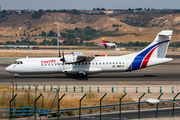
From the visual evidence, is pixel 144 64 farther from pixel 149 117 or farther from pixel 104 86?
Result: pixel 149 117

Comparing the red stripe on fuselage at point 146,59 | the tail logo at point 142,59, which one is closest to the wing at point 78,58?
the tail logo at point 142,59

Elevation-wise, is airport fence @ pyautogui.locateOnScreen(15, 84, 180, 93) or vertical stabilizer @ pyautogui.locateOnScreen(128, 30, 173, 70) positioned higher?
vertical stabilizer @ pyautogui.locateOnScreen(128, 30, 173, 70)

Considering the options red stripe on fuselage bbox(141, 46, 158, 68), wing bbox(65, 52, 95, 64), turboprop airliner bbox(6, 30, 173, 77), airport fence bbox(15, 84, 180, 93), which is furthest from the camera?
red stripe on fuselage bbox(141, 46, 158, 68)

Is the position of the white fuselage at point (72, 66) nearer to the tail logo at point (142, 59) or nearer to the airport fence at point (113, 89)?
the tail logo at point (142, 59)

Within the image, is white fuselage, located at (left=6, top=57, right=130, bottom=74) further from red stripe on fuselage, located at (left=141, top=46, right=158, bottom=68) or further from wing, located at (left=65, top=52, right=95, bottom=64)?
red stripe on fuselage, located at (left=141, top=46, right=158, bottom=68)

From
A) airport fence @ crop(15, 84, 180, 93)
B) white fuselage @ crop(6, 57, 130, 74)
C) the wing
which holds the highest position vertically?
the wing

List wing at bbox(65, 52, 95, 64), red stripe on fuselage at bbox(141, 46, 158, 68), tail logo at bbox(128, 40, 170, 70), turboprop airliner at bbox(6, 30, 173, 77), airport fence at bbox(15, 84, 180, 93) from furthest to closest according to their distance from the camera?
red stripe on fuselage at bbox(141, 46, 158, 68), tail logo at bbox(128, 40, 170, 70), turboprop airliner at bbox(6, 30, 173, 77), wing at bbox(65, 52, 95, 64), airport fence at bbox(15, 84, 180, 93)

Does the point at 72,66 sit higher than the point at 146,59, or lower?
lower

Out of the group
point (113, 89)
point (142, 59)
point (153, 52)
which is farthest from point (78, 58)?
point (153, 52)

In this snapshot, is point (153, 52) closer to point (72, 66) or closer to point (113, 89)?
point (72, 66)

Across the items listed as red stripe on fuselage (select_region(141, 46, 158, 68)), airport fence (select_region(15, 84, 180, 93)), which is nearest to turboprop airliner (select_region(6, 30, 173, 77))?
red stripe on fuselage (select_region(141, 46, 158, 68))

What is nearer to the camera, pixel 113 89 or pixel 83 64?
pixel 113 89

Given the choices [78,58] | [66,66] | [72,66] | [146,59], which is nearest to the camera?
[78,58]

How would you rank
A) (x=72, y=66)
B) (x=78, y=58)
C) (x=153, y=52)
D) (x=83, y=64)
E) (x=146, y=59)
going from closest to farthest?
(x=78, y=58)
(x=72, y=66)
(x=83, y=64)
(x=146, y=59)
(x=153, y=52)
